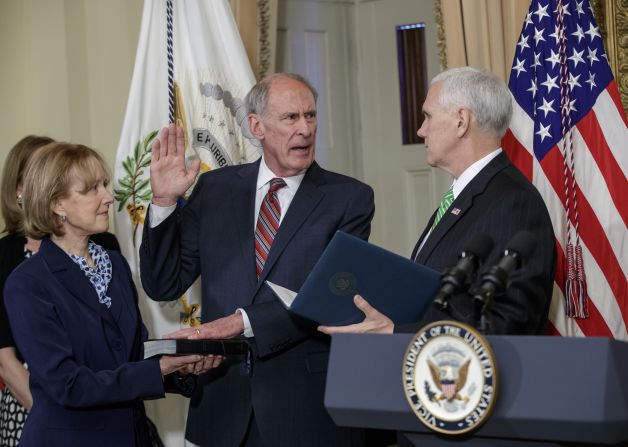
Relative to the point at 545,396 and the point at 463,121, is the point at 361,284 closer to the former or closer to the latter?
the point at 463,121

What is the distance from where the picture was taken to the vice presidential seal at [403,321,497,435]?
164cm

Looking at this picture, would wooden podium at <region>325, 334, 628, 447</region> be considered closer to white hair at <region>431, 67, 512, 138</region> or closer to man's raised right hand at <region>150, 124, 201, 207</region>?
white hair at <region>431, 67, 512, 138</region>

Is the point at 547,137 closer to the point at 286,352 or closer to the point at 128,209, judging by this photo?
the point at 286,352

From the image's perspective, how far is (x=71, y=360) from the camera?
2.34 m

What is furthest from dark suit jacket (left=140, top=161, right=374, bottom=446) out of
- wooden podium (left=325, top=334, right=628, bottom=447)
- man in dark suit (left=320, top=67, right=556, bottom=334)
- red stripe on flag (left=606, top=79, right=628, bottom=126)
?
red stripe on flag (left=606, top=79, right=628, bottom=126)

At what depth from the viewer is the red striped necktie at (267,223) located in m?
2.78

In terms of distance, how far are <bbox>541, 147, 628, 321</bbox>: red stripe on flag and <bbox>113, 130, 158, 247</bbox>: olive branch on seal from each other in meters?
1.58

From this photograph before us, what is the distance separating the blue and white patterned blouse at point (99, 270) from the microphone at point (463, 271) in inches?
44.3

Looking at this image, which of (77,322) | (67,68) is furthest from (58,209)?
(67,68)

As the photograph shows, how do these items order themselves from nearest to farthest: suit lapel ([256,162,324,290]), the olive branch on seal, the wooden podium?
the wooden podium < suit lapel ([256,162,324,290]) < the olive branch on seal

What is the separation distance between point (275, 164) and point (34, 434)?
107cm

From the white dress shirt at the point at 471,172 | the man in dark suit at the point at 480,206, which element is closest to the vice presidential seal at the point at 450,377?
the man in dark suit at the point at 480,206

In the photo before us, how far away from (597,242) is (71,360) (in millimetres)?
1976

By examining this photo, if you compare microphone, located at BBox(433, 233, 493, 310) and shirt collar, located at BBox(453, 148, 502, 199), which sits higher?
shirt collar, located at BBox(453, 148, 502, 199)
